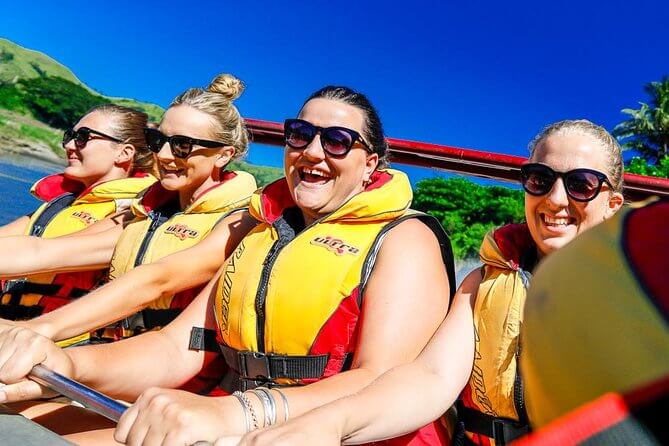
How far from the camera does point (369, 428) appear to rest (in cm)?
127

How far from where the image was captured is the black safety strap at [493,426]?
1588 millimetres

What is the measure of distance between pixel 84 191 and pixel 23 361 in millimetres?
1889

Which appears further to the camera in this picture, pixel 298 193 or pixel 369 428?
pixel 298 193

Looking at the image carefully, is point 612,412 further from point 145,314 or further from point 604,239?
point 145,314

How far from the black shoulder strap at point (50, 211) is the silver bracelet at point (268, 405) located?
2.30m

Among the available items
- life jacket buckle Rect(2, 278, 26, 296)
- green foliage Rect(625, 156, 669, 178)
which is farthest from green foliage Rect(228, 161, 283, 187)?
green foliage Rect(625, 156, 669, 178)

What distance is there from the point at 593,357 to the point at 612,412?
0.12 feet

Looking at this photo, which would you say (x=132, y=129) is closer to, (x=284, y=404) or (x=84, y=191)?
(x=84, y=191)

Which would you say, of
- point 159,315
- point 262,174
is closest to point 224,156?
point 159,315

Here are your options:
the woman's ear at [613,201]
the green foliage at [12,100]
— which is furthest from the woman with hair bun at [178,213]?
the green foliage at [12,100]

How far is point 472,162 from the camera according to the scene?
7.80 feet

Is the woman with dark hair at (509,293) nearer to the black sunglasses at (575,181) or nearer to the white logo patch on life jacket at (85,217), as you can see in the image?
the black sunglasses at (575,181)

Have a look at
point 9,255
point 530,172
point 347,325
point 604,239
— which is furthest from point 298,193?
point 604,239

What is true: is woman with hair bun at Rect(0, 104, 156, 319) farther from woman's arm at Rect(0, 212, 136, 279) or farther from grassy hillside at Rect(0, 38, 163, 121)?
grassy hillside at Rect(0, 38, 163, 121)
